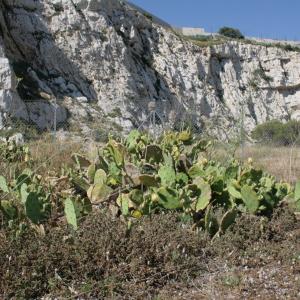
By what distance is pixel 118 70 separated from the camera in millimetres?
26234

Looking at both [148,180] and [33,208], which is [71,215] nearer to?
[33,208]

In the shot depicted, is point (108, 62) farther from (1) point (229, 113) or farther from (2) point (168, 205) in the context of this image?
(2) point (168, 205)

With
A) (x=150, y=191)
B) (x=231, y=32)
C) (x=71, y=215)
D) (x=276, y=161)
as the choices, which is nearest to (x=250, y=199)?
(x=150, y=191)

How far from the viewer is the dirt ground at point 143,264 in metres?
3.01

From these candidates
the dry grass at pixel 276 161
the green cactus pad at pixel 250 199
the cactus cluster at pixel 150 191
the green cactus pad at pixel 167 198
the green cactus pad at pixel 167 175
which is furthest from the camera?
the dry grass at pixel 276 161

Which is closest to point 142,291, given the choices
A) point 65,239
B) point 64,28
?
point 65,239

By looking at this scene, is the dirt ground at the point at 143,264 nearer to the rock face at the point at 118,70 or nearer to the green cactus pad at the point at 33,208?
the green cactus pad at the point at 33,208

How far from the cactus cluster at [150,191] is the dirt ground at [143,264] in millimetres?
166

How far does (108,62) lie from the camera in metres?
26.3

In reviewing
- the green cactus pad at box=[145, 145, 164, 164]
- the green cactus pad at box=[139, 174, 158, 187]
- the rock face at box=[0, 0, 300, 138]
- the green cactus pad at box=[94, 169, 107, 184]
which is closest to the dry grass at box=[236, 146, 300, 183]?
the green cactus pad at box=[145, 145, 164, 164]

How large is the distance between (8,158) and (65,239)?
2.66m

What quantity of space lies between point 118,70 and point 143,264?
2351 cm

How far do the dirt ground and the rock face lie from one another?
13512 mm

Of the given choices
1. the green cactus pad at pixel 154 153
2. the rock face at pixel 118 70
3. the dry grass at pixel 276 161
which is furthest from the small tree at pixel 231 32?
the green cactus pad at pixel 154 153
